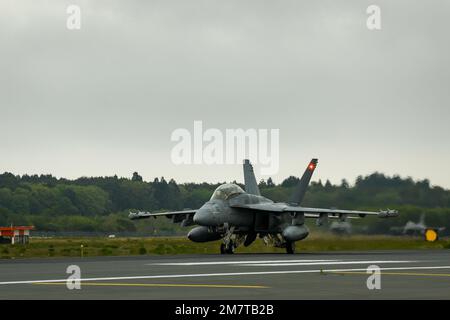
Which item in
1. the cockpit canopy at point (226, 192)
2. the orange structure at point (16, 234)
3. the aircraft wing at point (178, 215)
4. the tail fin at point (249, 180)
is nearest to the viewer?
the cockpit canopy at point (226, 192)

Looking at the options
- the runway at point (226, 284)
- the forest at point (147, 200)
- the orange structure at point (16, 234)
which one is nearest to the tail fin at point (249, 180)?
the forest at point (147, 200)

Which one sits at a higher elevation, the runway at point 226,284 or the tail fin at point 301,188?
the tail fin at point 301,188

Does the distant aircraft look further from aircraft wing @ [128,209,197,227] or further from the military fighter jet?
aircraft wing @ [128,209,197,227]

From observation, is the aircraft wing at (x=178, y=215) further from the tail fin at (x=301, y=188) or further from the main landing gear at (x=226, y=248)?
the tail fin at (x=301, y=188)

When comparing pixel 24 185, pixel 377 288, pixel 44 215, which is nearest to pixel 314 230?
pixel 377 288

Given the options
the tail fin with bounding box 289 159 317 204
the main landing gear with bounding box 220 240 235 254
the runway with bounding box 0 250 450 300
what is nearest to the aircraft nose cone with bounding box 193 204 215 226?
the main landing gear with bounding box 220 240 235 254

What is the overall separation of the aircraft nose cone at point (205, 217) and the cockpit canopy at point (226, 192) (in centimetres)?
156

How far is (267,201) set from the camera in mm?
53625

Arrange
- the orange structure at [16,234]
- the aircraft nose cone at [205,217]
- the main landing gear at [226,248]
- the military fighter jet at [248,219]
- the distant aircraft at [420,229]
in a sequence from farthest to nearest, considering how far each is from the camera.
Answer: the orange structure at [16,234] → the distant aircraft at [420,229] → the main landing gear at [226,248] → the military fighter jet at [248,219] → the aircraft nose cone at [205,217]

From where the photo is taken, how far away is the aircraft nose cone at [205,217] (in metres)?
47.7

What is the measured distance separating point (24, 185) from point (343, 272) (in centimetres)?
14953

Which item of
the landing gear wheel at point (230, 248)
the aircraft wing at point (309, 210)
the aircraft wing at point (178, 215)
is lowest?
the landing gear wheel at point (230, 248)
